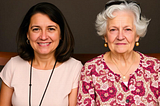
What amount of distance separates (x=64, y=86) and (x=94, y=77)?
1.02ft

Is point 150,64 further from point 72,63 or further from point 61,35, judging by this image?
point 61,35

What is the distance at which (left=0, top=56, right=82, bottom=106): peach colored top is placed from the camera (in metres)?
2.27

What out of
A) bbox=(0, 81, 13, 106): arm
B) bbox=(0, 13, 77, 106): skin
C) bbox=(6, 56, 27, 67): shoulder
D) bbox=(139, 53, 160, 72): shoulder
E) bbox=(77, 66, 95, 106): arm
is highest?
bbox=(0, 13, 77, 106): skin

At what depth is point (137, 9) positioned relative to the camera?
2.09 meters

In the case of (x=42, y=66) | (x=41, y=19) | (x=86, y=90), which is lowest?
(x=86, y=90)

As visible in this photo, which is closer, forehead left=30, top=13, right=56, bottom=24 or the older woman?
the older woman

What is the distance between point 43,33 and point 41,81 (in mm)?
462

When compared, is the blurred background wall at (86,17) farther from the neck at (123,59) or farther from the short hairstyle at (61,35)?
the neck at (123,59)

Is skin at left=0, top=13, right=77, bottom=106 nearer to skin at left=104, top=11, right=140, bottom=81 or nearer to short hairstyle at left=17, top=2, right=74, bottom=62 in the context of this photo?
short hairstyle at left=17, top=2, right=74, bottom=62

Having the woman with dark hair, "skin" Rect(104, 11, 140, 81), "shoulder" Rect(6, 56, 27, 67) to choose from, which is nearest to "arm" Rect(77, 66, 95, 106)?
the woman with dark hair

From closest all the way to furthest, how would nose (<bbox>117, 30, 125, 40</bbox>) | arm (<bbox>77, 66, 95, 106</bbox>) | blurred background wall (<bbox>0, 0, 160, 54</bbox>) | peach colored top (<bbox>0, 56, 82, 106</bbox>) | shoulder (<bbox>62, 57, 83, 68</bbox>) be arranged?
nose (<bbox>117, 30, 125, 40</bbox>)
arm (<bbox>77, 66, 95, 106</bbox>)
peach colored top (<bbox>0, 56, 82, 106</bbox>)
shoulder (<bbox>62, 57, 83, 68</bbox>)
blurred background wall (<bbox>0, 0, 160, 54</bbox>)

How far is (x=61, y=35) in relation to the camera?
2367 millimetres

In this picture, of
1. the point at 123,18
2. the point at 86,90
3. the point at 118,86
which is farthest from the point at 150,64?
the point at 86,90

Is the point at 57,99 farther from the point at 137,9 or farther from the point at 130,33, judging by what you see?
the point at 137,9
